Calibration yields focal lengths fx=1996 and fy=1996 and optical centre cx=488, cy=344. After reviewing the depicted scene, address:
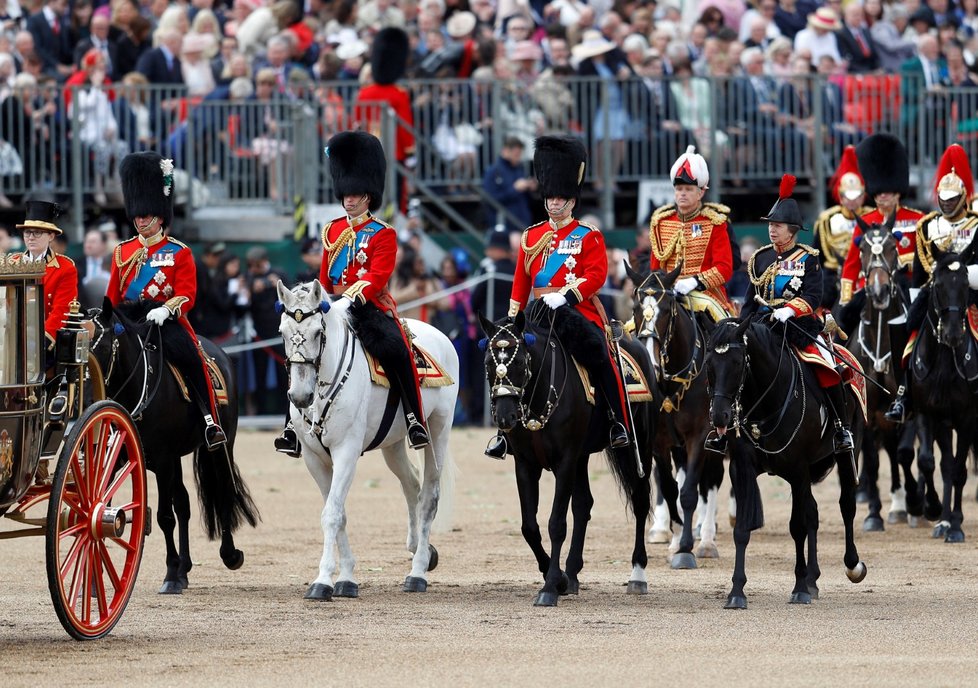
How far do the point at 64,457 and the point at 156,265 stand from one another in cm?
314

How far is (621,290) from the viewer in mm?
21844

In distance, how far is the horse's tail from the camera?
12.5m

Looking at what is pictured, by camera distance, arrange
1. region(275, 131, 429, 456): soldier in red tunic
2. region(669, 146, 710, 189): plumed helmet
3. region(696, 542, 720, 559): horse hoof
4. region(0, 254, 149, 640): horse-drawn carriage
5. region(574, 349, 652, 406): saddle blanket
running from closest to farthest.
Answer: region(0, 254, 149, 640): horse-drawn carriage < region(275, 131, 429, 456): soldier in red tunic < region(574, 349, 652, 406): saddle blanket < region(669, 146, 710, 189): plumed helmet < region(696, 542, 720, 559): horse hoof

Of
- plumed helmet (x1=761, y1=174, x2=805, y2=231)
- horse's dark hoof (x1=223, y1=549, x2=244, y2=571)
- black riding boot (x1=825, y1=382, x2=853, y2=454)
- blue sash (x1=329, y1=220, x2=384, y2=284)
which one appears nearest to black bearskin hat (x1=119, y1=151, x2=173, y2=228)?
blue sash (x1=329, y1=220, x2=384, y2=284)

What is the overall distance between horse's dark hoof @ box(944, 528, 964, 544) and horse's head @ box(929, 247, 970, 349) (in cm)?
131

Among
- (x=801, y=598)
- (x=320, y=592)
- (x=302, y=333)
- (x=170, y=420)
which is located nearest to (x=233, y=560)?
(x=170, y=420)

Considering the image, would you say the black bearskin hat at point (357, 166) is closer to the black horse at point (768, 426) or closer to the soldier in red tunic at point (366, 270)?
the soldier in red tunic at point (366, 270)

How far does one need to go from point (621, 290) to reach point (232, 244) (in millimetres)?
4293

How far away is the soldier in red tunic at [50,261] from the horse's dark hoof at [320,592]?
2085 millimetres

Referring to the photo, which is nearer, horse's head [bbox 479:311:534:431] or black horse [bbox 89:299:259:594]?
horse's head [bbox 479:311:534:431]

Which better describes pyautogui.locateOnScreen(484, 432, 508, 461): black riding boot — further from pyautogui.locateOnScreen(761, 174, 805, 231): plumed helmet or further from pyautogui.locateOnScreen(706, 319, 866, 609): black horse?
pyautogui.locateOnScreen(761, 174, 805, 231): plumed helmet

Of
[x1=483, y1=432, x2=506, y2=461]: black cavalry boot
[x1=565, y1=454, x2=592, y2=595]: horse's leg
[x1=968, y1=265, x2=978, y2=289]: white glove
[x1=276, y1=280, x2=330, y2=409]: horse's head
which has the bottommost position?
[x1=565, y1=454, x2=592, y2=595]: horse's leg

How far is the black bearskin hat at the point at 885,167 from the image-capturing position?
1630 centimetres

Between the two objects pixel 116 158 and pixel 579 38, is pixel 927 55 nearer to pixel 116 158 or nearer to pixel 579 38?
pixel 579 38
